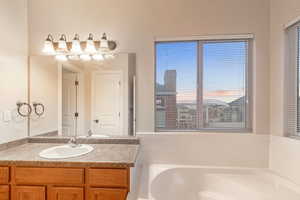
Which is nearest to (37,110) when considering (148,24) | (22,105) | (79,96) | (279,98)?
(22,105)

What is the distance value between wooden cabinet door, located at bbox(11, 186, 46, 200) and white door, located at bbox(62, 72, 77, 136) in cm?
79

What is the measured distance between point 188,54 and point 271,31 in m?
0.91

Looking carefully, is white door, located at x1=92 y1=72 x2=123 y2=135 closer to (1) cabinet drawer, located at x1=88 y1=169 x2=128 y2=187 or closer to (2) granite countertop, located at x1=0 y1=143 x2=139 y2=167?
(2) granite countertop, located at x1=0 y1=143 x2=139 y2=167

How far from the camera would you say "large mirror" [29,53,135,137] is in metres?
2.38

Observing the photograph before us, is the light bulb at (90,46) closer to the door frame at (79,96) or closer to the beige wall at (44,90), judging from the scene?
the door frame at (79,96)

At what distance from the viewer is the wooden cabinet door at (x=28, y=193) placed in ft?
5.68

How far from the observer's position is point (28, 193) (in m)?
1.74

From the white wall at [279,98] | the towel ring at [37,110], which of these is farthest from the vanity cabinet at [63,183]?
the white wall at [279,98]

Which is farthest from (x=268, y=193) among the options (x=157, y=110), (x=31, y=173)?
(x=31, y=173)

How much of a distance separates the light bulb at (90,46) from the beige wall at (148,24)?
0.14m

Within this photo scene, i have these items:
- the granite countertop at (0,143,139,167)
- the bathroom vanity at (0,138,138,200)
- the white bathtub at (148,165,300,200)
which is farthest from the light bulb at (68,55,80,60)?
the white bathtub at (148,165,300,200)

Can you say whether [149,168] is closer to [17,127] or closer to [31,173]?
[31,173]

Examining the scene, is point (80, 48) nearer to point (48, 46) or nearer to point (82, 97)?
point (48, 46)

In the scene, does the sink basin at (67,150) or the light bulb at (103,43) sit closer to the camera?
the sink basin at (67,150)
